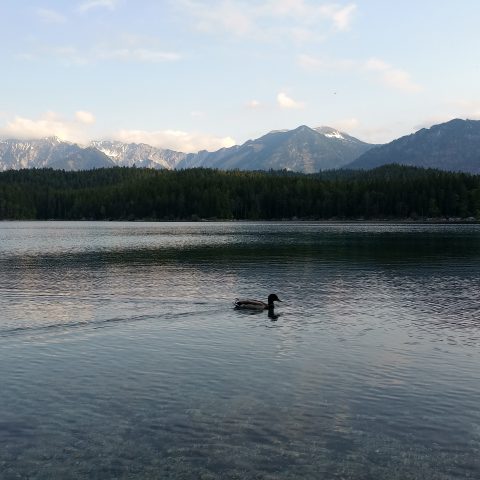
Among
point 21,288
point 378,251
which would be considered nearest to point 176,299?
point 21,288

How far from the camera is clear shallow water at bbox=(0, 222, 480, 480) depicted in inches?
798

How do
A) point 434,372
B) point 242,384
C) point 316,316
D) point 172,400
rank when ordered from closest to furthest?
point 172,400, point 242,384, point 434,372, point 316,316

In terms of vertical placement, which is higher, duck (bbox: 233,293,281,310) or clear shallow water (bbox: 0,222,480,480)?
duck (bbox: 233,293,281,310)

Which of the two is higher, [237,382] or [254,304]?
[254,304]

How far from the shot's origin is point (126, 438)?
867 inches

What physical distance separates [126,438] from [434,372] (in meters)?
18.0

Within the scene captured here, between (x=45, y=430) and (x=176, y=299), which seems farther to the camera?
(x=176, y=299)

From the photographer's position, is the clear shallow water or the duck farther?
the duck

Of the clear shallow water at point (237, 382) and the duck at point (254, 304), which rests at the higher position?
the duck at point (254, 304)

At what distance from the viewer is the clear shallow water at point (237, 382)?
20.3 m

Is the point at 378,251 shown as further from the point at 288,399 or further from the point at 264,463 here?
the point at 264,463

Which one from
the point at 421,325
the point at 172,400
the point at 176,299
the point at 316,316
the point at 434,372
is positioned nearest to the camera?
the point at 172,400

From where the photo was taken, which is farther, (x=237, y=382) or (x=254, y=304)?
(x=254, y=304)

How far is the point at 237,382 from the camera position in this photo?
2947 cm
